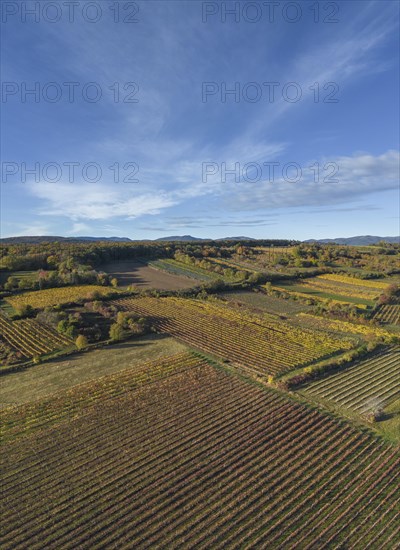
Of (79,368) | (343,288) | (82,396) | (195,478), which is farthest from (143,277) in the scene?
(195,478)

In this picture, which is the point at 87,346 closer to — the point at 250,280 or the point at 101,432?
the point at 101,432

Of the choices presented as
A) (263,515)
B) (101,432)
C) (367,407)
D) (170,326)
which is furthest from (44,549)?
(170,326)

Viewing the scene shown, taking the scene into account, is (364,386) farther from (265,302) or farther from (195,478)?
(265,302)

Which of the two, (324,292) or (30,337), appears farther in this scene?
(324,292)

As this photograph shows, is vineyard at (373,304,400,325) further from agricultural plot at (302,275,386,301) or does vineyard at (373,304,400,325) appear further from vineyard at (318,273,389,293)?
vineyard at (318,273,389,293)

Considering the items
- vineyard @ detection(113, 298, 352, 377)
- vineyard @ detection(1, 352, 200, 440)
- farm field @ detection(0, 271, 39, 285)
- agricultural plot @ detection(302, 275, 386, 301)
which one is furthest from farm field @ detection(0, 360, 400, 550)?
farm field @ detection(0, 271, 39, 285)

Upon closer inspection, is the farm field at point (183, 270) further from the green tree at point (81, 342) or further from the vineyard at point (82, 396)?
the vineyard at point (82, 396)
